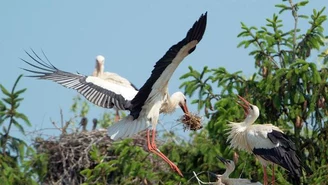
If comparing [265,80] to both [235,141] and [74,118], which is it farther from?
[74,118]

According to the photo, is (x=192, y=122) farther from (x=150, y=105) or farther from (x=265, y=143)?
(x=265, y=143)

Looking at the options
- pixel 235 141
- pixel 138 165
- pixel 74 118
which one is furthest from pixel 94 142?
pixel 235 141

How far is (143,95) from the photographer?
42.3 feet

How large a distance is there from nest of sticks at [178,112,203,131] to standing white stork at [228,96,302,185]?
0.76 meters

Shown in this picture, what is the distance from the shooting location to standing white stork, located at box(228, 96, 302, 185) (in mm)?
13273

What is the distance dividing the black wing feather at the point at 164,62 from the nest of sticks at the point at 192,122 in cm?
42

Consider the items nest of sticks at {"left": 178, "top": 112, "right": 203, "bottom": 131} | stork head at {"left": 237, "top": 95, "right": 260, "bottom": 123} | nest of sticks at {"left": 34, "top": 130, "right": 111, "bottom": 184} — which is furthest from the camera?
nest of sticks at {"left": 34, "top": 130, "right": 111, "bottom": 184}

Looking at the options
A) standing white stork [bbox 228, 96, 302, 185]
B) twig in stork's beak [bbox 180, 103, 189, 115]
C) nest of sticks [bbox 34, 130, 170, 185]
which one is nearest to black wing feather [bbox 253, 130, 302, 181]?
standing white stork [bbox 228, 96, 302, 185]

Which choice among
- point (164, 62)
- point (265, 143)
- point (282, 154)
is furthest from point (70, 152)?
point (164, 62)

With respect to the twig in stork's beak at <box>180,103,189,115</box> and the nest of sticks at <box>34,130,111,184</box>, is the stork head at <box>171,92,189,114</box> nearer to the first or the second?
the twig in stork's beak at <box>180,103,189,115</box>

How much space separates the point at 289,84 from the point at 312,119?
18.3 inches

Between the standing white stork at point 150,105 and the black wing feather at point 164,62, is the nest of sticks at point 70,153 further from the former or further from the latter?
the black wing feather at point 164,62

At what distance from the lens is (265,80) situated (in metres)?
15.6

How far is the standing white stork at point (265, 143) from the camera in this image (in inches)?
523
